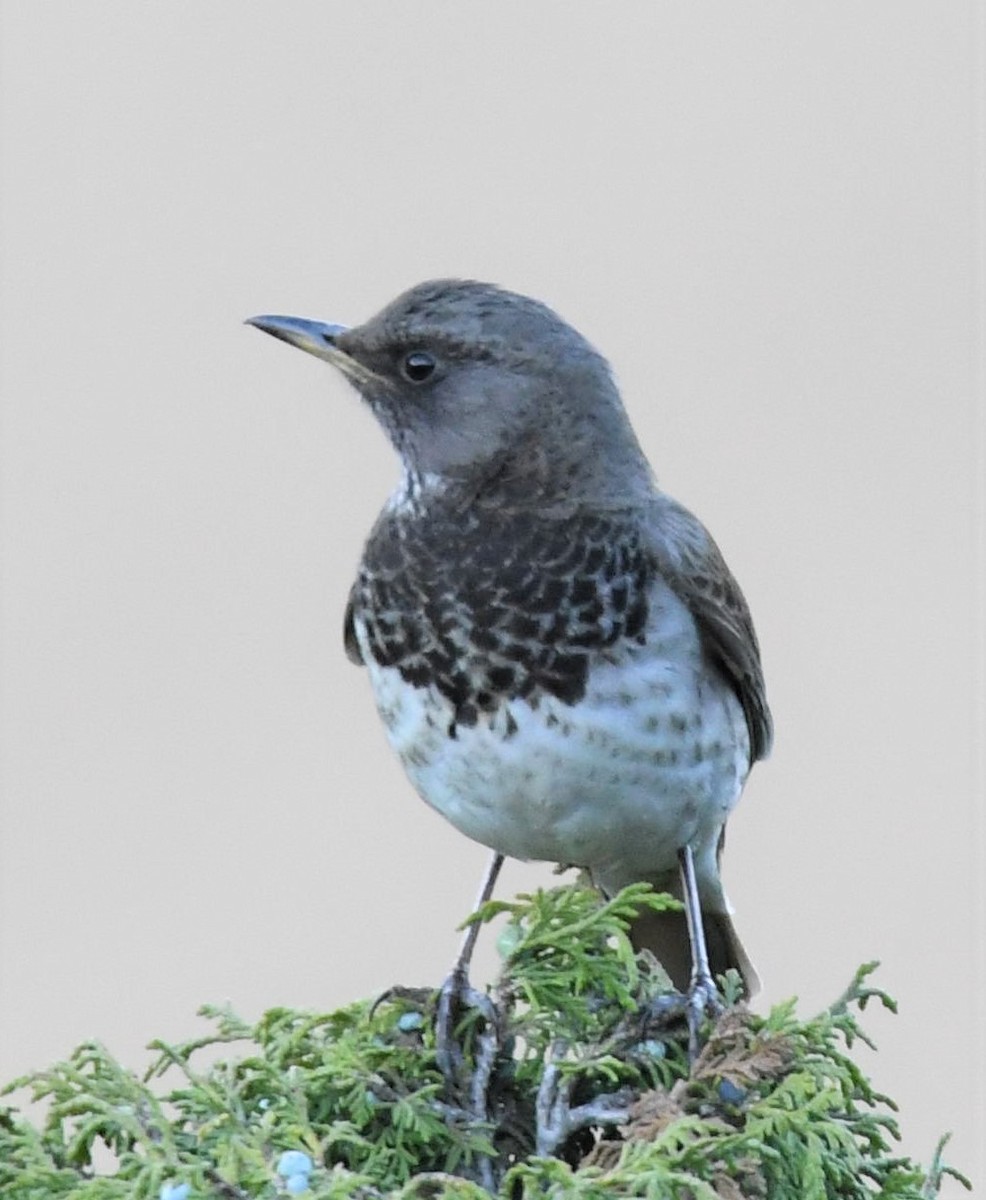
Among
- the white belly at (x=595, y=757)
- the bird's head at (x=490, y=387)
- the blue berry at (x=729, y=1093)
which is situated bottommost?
the blue berry at (x=729, y=1093)

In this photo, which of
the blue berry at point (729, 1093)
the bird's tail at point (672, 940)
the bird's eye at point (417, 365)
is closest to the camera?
the blue berry at point (729, 1093)

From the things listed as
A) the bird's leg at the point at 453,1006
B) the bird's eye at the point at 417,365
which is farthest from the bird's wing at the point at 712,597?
the bird's leg at the point at 453,1006

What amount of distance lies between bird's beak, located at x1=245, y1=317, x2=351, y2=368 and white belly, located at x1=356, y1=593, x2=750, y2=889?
2.37 ft

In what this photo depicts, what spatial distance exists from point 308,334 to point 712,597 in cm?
124

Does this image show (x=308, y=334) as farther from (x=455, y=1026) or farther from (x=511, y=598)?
(x=455, y=1026)

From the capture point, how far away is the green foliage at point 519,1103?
3488 millimetres

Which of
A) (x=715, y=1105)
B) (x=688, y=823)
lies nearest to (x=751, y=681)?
(x=688, y=823)

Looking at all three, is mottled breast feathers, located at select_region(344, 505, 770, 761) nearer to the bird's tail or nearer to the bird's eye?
the bird's eye

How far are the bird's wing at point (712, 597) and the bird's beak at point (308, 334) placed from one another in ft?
3.00

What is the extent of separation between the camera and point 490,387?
16.3 ft

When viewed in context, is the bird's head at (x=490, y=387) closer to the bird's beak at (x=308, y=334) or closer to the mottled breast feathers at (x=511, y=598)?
the bird's beak at (x=308, y=334)

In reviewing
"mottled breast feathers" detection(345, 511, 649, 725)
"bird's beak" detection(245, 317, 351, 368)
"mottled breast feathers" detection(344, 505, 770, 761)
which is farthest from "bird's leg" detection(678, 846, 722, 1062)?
"bird's beak" detection(245, 317, 351, 368)

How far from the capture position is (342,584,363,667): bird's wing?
520 centimetres

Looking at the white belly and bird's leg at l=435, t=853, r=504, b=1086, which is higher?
the white belly
